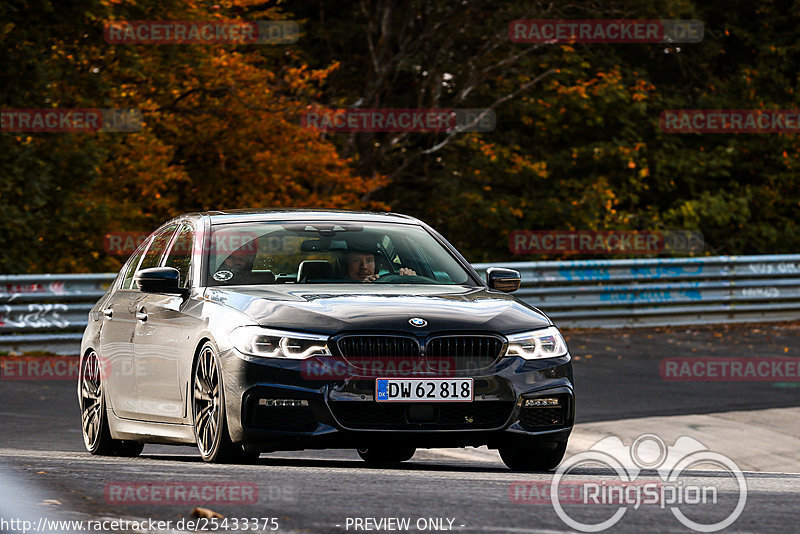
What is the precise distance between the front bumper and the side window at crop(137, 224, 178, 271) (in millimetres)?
2137

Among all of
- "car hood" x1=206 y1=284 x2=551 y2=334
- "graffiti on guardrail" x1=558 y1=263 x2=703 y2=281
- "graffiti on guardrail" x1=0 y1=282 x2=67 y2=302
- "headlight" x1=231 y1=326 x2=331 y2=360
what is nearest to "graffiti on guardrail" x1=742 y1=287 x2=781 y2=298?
"graffiti on guardrail" x1=558 y1=263 x2=703 y2=281

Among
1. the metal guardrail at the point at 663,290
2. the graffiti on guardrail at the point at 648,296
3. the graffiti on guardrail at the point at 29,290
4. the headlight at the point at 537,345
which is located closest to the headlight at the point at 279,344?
the headlight at the point at 537,345

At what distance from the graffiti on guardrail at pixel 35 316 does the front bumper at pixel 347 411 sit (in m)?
11.2

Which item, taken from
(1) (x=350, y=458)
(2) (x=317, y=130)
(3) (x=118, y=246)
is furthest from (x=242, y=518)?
(2) (x=317, y=130)

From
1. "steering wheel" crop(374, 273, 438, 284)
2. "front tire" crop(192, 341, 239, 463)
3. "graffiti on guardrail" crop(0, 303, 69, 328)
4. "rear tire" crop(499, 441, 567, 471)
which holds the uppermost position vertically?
"steering wheel" crop(374, 273, 438, 284)

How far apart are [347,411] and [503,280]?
6.14 feet

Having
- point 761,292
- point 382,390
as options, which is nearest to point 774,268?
point 761,292

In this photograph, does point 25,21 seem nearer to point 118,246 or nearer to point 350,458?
point 118,246

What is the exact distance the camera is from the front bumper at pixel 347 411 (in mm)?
7996

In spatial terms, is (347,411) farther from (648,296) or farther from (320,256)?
(648,296)

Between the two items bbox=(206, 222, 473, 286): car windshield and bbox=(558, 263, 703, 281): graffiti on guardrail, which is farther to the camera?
bbox=(558, 263, 703, 281): graffiti on guardrail

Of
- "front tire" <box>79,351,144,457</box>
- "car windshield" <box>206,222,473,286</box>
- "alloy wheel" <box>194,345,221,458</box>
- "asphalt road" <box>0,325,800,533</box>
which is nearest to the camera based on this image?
"asphalt road" <box>0,325,800,533</box>

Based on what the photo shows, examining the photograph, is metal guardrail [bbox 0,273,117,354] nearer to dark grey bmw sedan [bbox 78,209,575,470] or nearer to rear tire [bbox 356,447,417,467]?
rear tire [bbox 356,447,417,467]

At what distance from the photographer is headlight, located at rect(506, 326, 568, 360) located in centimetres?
827
